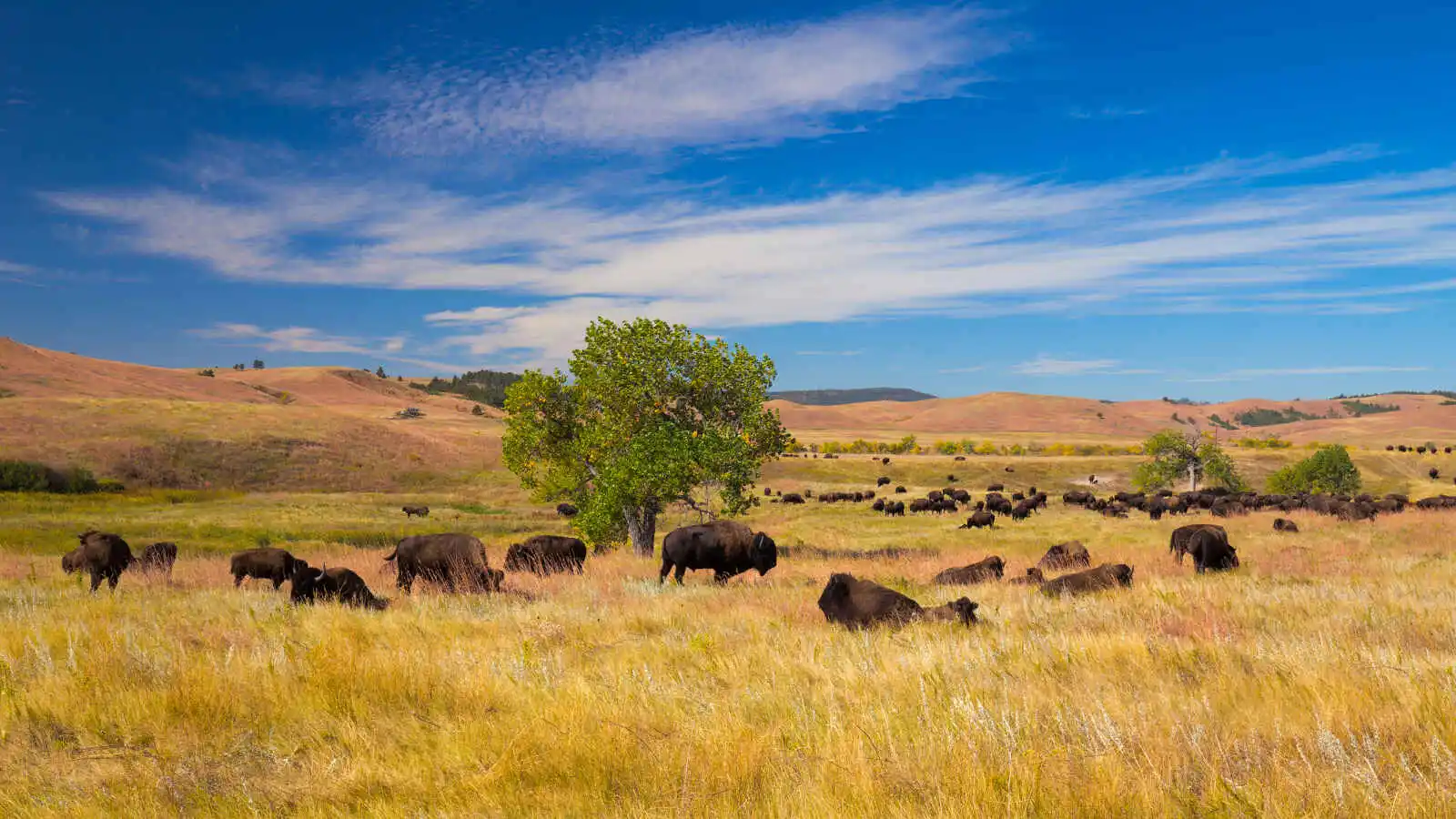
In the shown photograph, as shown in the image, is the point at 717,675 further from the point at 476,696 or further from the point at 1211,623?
the point at 1211,623

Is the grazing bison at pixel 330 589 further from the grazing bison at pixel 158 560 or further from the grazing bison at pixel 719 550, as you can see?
the grazing bison at pixel 158 560

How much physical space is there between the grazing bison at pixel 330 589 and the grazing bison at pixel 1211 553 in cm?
1873

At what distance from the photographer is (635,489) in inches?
988

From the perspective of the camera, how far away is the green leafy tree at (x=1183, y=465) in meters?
73.7

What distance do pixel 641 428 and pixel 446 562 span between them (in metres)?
12.2

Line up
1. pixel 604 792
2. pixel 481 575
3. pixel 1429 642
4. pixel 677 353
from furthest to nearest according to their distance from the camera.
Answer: pixel 677 353 < pixel 481 575 < pixel 1429 642 < pixel 604 792

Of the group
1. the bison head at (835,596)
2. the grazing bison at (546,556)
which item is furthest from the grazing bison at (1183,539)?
the grazing bison at (546,556)

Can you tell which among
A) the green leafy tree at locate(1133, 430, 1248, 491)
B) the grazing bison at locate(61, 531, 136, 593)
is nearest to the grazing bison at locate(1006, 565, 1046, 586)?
the grazing bison at locate(61, 531, 136, 593)

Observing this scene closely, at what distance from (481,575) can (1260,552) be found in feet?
75.0

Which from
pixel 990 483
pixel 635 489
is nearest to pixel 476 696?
pixel 635 489

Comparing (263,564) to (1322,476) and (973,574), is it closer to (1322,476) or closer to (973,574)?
(973,574)

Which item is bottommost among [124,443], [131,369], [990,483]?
[990,483]

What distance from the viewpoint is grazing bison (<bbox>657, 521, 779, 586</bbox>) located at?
1775 centimetres

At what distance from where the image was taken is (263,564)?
19906 mm
